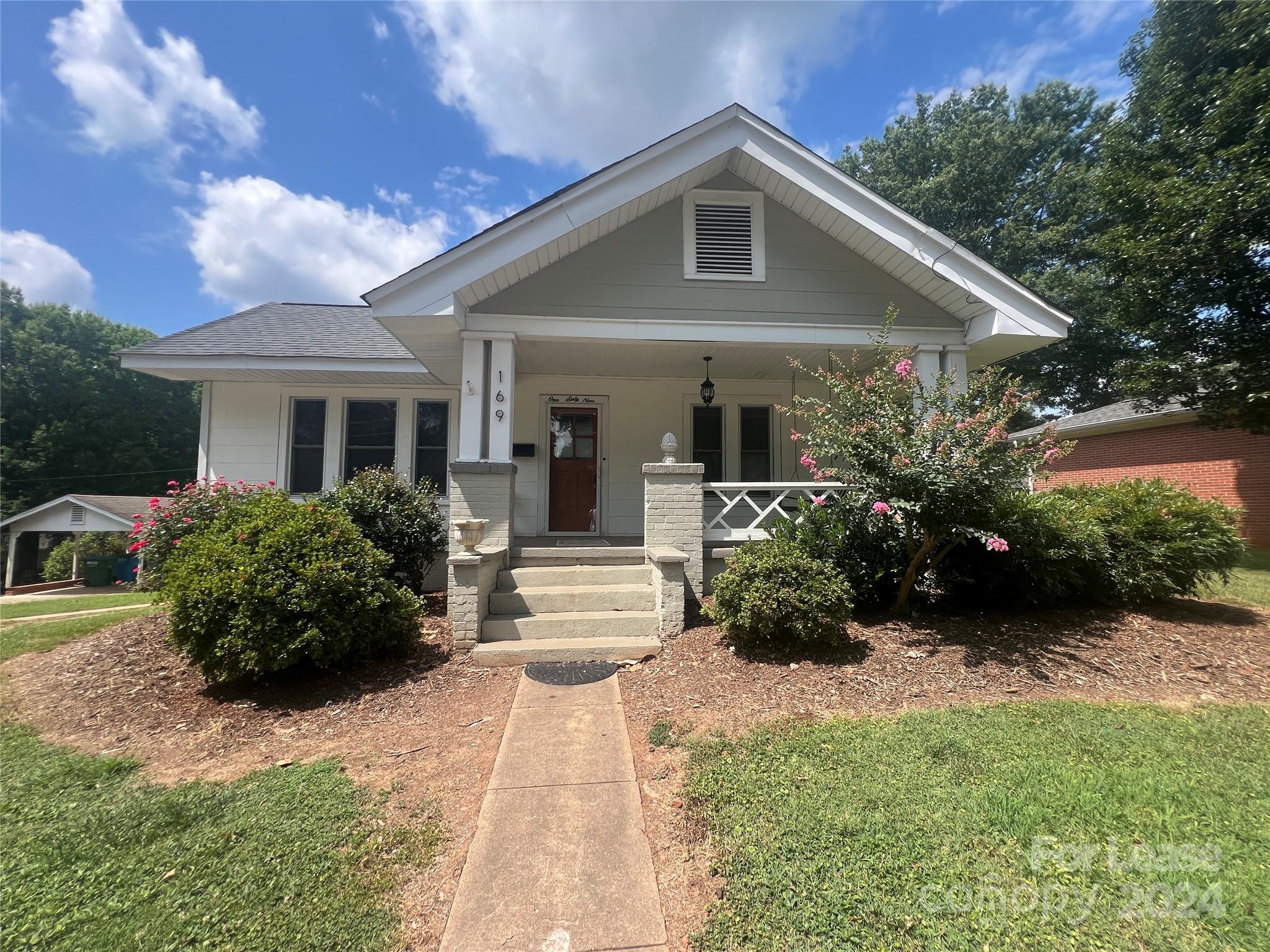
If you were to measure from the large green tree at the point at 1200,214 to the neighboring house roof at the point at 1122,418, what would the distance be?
115 centimetres

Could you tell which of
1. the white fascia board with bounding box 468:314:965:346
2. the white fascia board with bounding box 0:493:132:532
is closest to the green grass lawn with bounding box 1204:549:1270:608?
the white fascia board with bounding box 468:314:965:346

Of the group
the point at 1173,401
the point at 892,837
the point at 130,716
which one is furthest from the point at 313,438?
the point at 1173,401

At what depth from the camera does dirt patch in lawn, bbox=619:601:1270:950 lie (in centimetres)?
386

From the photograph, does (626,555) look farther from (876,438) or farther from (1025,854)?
(1025,854)

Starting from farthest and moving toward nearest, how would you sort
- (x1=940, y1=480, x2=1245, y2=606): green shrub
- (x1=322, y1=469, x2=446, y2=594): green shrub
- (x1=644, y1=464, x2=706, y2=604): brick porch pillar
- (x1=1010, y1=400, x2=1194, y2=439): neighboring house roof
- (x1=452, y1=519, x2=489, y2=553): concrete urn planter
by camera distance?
(x1=1010, y1=400, x2=1194, y2=439): neighboring house roof → (x1=322, y1=469, x2=446, y2=594): green shrub → (x1=644, y1=464, x2=706, y2=604): brick porch pillar → (x1=940, y1=480, x2=1245, y2=606): green shrub → (x1=452, y1=519, x2=489, y2=553): concrete urn planter

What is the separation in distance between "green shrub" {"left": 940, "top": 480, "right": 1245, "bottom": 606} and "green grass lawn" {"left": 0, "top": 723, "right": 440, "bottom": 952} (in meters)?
5.74

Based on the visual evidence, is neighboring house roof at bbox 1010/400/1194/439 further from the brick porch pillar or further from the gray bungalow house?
the brick porch pillar

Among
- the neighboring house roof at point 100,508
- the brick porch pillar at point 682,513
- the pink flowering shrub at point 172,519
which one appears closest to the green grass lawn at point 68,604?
the pink flowering shrub at point 172,519

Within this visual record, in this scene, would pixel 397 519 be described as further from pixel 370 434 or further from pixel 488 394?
pixel 370 434

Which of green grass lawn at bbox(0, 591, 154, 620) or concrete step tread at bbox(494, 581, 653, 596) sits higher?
concrete step tread at bbox(494, 581, 653, 596)

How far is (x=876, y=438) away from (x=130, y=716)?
655 centimetres

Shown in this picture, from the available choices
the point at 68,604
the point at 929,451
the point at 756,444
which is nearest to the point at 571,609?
the point at 929,451

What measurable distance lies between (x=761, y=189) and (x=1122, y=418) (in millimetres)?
13684

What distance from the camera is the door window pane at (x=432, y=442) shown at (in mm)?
9320
